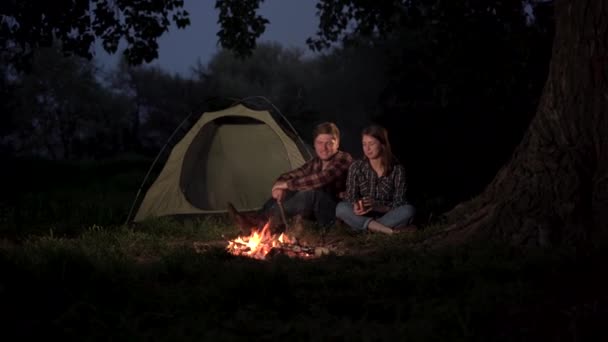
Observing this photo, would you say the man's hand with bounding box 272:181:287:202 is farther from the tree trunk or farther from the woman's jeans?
the tree trunk

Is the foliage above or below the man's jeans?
above

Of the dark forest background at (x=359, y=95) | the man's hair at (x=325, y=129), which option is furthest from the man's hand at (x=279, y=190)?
the dark forest background at (x=359, y=95)

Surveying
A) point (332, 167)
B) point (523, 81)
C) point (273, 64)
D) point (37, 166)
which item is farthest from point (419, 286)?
point (273, 64)

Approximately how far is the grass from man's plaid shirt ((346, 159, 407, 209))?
55.3 inches

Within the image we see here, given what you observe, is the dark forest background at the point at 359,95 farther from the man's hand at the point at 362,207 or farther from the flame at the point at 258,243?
the flame at the point at 258,243

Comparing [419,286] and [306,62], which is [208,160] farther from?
[306,62]

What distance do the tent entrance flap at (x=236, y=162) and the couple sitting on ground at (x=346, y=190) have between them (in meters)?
1.77

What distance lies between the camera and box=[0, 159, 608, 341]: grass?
13.5ft

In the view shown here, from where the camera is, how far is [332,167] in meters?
8.60

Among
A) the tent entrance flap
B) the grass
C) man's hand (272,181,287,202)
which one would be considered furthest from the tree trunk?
the tent entrance flap

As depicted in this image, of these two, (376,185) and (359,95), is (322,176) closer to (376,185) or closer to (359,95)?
(376,185)

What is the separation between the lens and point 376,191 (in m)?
8.08

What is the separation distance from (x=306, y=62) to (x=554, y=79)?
3855cm

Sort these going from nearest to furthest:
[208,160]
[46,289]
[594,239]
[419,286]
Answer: [46,289], [419,286], [594,239], [208,160]
